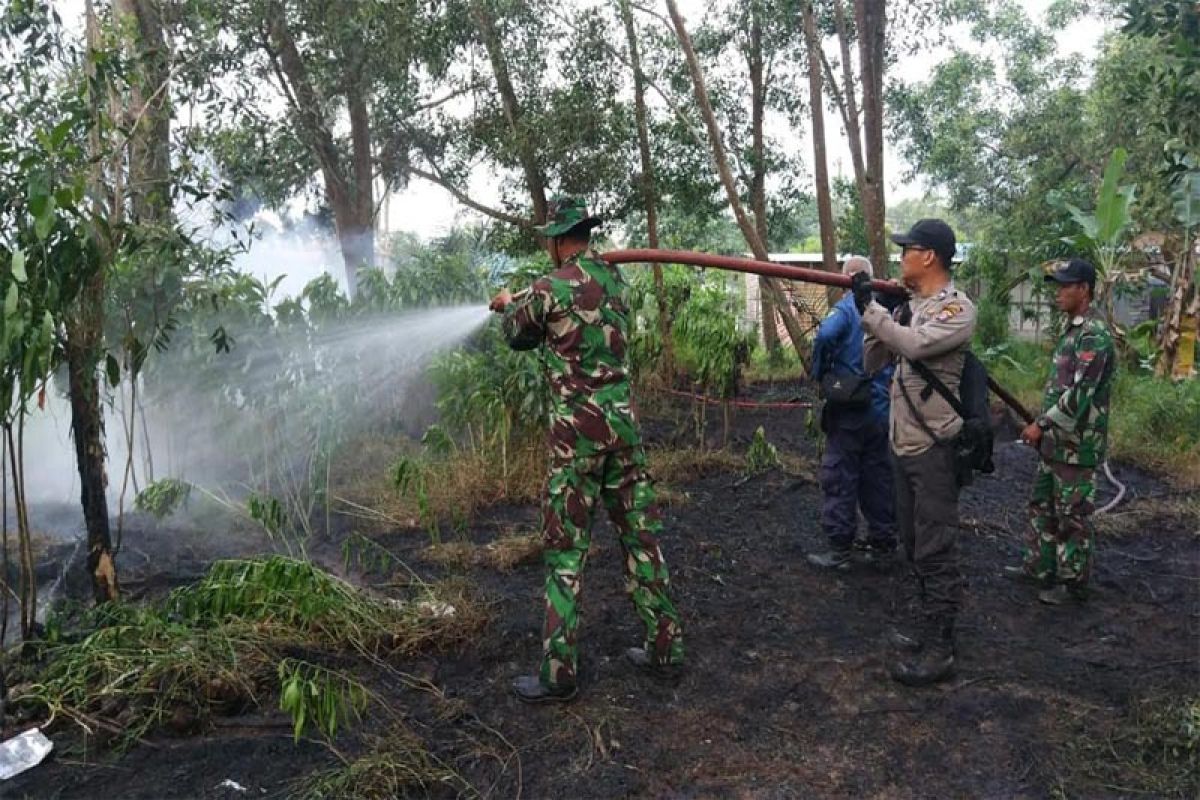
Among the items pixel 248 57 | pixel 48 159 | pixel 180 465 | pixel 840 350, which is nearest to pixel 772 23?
pixel 248 57

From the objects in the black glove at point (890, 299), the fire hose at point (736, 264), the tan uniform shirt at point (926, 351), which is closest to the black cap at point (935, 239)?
the tan uniform shirt at point (926, 351)

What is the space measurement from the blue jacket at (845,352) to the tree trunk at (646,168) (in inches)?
148

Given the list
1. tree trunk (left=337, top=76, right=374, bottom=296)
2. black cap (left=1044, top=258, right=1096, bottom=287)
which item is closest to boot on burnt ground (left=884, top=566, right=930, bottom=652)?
Answer: black cap (left=1044, top=258, right=1096, bottom=287)

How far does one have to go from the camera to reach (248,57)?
8273mm

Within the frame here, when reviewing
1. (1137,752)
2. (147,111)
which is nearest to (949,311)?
(1137,752)

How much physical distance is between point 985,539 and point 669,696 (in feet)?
10.2

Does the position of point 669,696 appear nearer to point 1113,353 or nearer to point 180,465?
point 1113,353

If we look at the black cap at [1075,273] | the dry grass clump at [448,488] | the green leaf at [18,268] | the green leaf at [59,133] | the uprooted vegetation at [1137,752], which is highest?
the green leaf at [59,133]

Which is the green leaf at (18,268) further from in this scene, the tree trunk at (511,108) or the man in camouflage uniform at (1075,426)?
the tree trunk at (511,108)

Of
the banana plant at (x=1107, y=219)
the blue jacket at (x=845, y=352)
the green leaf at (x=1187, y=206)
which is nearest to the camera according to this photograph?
the blue jacket at (x=845, y=352)

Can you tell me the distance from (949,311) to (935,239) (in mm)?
315

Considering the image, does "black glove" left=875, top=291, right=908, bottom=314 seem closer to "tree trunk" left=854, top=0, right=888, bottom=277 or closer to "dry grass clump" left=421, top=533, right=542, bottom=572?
"dry grass clump" left=421, top=533, right=542, bottom=572

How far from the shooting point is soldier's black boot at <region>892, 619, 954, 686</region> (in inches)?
138

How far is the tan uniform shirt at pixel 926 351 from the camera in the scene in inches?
138
